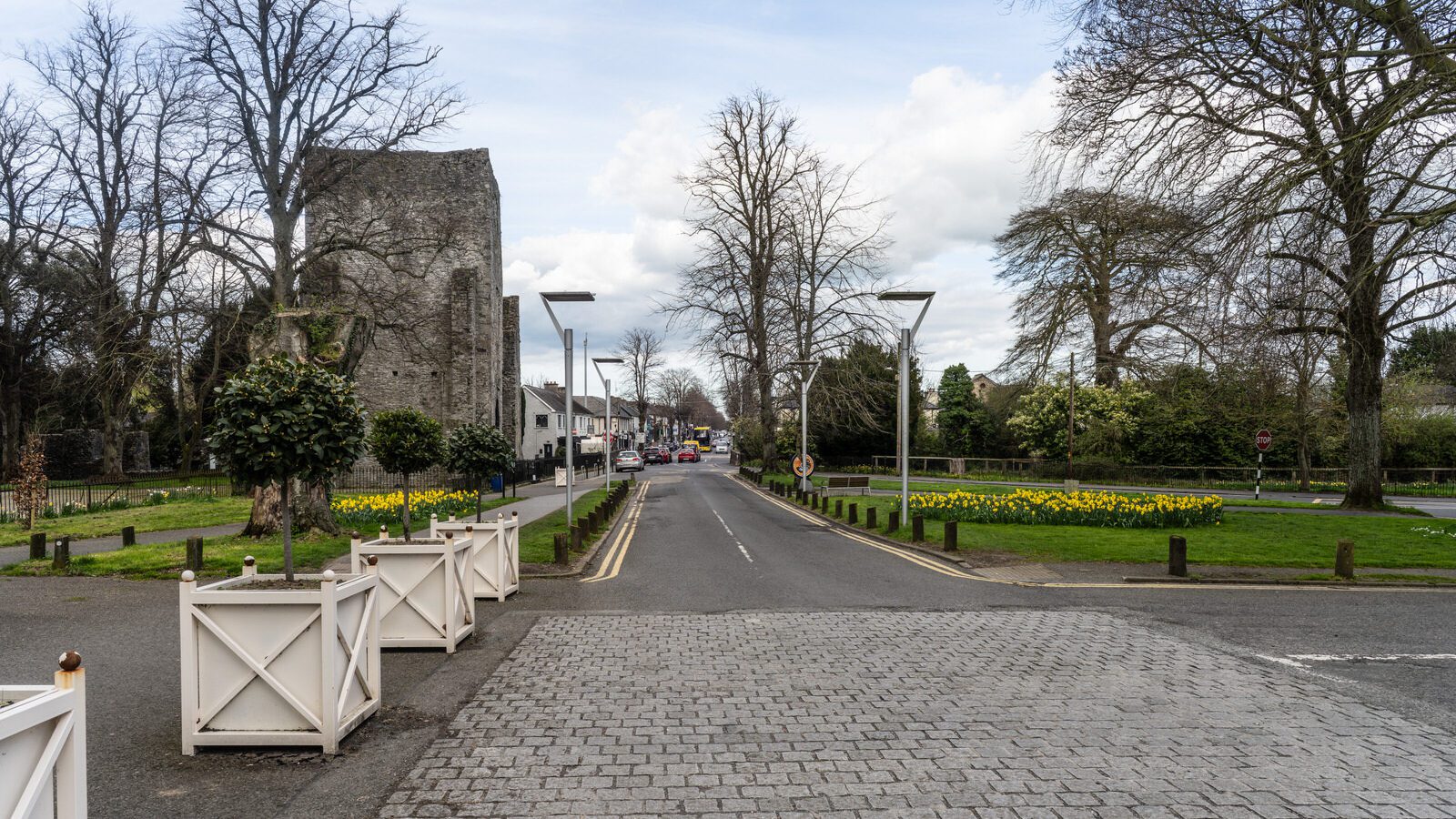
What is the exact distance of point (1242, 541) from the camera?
57.4 feet

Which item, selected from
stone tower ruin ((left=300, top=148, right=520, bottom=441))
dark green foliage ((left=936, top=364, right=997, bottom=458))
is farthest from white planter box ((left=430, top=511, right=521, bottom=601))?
dark green foliage ((left=936, top=364, right=997, bottom=458))

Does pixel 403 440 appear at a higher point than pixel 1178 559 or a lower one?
higher

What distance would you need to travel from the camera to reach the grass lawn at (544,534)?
14.6 meters

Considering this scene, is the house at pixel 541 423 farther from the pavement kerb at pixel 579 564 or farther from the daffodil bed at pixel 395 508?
the pavement kerb at pixel 579 564

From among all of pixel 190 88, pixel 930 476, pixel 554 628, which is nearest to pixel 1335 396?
pixel 930 476

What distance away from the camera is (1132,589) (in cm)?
Answer: 1230

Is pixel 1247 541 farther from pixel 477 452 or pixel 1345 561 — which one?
pixel 477 452

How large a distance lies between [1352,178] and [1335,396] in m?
36.9

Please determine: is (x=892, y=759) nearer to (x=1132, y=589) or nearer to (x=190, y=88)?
(x=1132, y=589)

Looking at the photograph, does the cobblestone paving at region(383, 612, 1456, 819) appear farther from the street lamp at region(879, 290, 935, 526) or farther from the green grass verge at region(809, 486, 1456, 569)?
the street lamp at region(879, 290, 935, 526)

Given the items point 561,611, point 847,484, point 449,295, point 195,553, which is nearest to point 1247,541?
point 561,611

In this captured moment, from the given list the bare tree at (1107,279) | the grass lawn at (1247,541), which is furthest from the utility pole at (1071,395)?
the grass lawn at (1247,541)

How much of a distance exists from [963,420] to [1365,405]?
3211cm

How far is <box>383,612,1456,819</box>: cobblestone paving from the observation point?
15.3 feet
